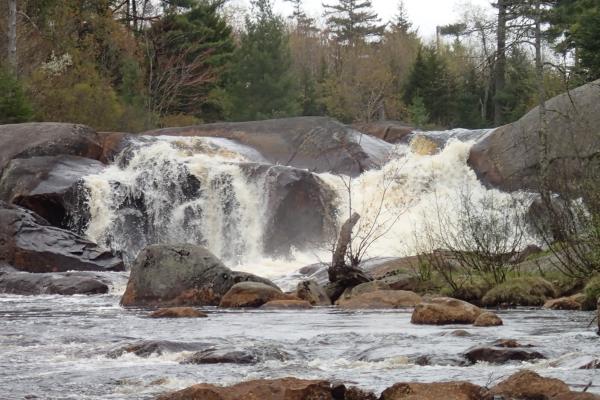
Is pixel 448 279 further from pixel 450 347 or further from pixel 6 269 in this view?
pixel 6 269

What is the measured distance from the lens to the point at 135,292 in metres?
17.7

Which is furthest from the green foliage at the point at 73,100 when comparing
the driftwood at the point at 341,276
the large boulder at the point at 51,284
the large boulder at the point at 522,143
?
the driftwood at the point at 341,276

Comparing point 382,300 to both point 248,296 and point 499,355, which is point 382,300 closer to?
point 248,296

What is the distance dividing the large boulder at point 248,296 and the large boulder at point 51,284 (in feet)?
13.0

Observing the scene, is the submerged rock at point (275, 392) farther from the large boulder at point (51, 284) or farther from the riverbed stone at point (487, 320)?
the large boulder at point (51, 284)

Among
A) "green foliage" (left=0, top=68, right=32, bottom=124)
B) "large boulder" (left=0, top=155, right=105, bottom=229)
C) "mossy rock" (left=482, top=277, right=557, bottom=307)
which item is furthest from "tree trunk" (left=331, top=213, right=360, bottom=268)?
"green foliage" (left=0, top=68, right=32, bottom=124)

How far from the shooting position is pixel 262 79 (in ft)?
148

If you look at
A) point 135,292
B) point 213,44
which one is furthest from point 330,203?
point 213,44

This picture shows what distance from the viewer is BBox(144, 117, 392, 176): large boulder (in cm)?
3106

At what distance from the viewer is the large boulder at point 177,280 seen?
57.9 ft

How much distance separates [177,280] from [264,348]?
7.54 m

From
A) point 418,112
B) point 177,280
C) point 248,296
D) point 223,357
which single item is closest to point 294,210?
point 177,280

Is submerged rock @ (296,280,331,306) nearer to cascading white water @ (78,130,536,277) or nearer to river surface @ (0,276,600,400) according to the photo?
river surface @ (0,276,600,400)

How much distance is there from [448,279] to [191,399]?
33.6 feet
